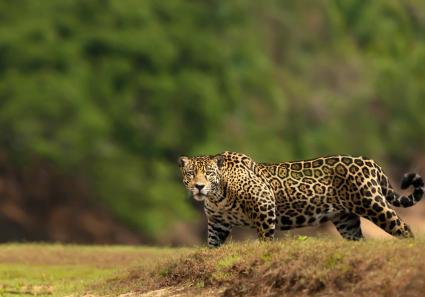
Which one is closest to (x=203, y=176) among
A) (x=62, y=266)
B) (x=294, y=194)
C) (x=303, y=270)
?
(x=294, y=194)

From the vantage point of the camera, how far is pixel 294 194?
17.7m

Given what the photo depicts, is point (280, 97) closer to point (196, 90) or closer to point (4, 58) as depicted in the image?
point (196, 90)

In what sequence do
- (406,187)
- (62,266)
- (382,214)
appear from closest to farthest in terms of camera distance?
(382,214), (406,187), (62,266)

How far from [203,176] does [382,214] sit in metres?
2.53

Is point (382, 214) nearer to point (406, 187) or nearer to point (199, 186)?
point (406, 187)

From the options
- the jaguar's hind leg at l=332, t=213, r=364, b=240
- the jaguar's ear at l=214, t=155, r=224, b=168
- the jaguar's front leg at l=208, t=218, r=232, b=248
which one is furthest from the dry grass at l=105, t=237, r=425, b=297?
the jaguar's hind leg at l=332, t=213, r=364, b=240

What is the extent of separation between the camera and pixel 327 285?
13633 mm

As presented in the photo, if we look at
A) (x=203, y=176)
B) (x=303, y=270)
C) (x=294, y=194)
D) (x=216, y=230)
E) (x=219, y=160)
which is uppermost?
(x=219, y=160)

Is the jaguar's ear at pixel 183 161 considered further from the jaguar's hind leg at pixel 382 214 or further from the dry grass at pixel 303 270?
the jaguar's hind leg at pixel 382 214

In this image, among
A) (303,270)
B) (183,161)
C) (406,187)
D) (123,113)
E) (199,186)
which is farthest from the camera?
(123,113)

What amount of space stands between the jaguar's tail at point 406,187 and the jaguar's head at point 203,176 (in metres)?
2.38

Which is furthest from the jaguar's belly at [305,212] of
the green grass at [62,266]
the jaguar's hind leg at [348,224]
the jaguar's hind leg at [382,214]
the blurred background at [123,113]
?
the blurred background at [123,113]

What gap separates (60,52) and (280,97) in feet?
40.3

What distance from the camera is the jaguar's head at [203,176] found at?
1736 cm
